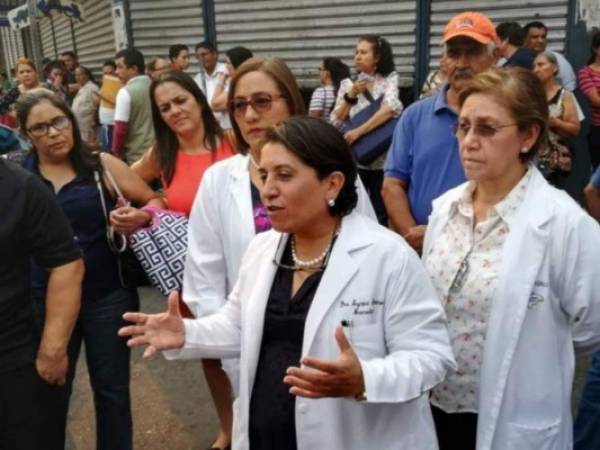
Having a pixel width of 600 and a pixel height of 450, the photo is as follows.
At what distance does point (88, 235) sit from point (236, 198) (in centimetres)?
85

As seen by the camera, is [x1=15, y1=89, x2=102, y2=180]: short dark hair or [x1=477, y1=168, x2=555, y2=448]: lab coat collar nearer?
[x1=477, y1=168, x2=555, y2=448]: lab coat collar

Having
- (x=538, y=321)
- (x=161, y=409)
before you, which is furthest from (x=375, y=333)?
(x=161, y=409)

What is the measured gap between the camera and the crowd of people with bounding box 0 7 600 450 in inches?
73.6

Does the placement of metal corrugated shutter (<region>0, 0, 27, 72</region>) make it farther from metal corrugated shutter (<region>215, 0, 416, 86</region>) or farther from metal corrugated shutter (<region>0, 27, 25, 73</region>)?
metal corrugated shutter (<region>215, 0, 416, 86</region>)

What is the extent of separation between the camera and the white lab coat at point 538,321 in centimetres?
206

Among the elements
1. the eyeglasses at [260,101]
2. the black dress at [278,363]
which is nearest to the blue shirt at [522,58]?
the eyeglasses at [260,101]

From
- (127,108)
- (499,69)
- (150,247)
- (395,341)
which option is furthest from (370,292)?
(127,108)

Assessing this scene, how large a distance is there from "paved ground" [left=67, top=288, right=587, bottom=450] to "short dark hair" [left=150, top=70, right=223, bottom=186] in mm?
1553

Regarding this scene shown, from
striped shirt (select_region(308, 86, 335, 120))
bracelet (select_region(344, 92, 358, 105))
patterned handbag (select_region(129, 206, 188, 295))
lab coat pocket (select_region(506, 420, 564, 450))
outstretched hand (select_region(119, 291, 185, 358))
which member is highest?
bracelet (select_region(344, 92, 358, 105))

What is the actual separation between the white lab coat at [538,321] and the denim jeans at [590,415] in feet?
3.21

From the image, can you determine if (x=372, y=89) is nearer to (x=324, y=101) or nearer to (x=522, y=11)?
(x=324, y=101)

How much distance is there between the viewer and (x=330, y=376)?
1.62 metres

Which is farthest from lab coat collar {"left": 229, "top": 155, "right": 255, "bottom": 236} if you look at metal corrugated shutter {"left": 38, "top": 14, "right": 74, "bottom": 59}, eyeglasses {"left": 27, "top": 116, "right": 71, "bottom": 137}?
metal corrugated shutter {"left": 38, "top": 14, "right": 74, "bottom": 59}

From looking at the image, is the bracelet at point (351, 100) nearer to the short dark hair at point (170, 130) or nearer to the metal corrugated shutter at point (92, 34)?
the short dark hair at point (170, 130)
